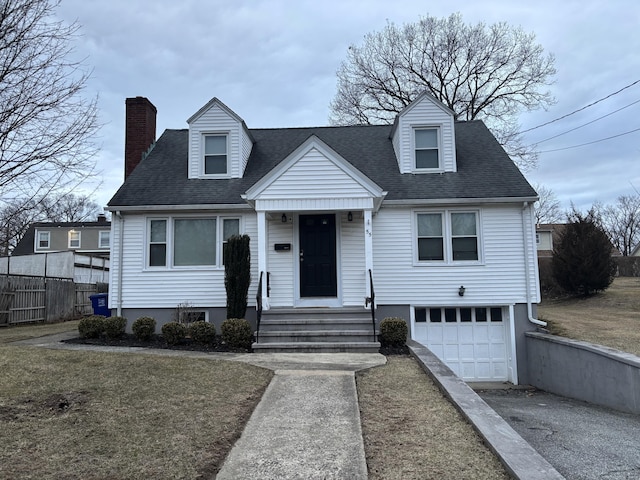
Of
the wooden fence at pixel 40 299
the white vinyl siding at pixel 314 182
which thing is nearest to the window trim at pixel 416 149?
the white vinyl siding at pixel 314 182

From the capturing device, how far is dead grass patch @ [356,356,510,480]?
3.48 m

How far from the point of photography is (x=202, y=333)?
9.57 metres

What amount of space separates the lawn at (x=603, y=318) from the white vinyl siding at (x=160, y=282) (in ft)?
26.0

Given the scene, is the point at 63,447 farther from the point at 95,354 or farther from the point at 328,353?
the point at 328,353

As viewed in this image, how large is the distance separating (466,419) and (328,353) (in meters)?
4.39

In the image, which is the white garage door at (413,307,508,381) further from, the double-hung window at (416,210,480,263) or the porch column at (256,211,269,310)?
the porch column at (256,211,269,310)

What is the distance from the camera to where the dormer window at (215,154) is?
1278 cm

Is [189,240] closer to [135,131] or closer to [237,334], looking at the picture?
[237,334]

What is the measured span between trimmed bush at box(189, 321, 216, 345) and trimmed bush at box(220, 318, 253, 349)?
1.16ft

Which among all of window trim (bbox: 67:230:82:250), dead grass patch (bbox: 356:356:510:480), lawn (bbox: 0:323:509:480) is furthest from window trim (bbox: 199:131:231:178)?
window trim (bbox: 67:230:82:250)

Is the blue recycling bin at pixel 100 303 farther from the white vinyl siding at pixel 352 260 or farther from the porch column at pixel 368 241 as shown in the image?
the porch column at pixel 368 241

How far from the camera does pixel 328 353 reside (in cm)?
880

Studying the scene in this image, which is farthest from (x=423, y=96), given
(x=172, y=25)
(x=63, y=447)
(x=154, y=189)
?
(x=63, y=447)

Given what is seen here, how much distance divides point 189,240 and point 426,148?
6973 mm
